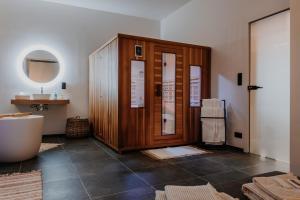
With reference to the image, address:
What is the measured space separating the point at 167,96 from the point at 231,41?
4.39 feet

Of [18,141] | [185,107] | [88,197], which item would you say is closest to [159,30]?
[185,107]

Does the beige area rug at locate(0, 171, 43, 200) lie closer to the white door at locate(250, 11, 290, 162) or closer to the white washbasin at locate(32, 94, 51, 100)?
the white washbasin at locate(32, 94, 51, 100)

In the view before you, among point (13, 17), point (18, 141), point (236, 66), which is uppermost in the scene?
point (13, 17)

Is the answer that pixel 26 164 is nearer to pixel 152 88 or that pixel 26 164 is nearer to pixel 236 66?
pixel 152 88

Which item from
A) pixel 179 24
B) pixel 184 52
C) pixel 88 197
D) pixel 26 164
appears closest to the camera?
pixel 88 197

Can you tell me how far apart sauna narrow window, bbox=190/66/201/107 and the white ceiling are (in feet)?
5.49

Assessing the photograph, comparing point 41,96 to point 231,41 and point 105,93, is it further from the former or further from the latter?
point 231,41

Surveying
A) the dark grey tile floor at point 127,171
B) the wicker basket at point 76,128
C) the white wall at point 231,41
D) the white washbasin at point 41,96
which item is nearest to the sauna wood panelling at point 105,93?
the wicker basket at point 76,128

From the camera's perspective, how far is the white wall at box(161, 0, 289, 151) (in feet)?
10.7

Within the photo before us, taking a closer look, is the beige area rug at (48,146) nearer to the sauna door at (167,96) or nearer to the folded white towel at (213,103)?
the sauna door at (167,96)

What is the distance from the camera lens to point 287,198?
931mm

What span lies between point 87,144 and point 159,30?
3.44 m

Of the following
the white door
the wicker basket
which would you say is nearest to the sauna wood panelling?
the wicker basket

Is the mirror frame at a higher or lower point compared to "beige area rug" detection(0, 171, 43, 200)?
higher
